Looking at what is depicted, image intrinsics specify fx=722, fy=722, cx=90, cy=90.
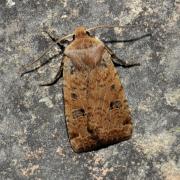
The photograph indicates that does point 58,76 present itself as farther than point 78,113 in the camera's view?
Yes

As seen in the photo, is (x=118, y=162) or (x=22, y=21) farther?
(x=22, y=21)

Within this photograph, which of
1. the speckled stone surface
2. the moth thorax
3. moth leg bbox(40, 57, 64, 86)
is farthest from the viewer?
moth leg bbox(40, 57, 64, 86)

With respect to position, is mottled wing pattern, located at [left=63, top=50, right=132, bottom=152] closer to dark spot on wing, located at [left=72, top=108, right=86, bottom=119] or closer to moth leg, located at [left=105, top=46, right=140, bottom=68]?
dark spot on wing, located at [left=72, top=108, right=86, bottom=119]

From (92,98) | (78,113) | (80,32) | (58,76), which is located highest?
(80,32)

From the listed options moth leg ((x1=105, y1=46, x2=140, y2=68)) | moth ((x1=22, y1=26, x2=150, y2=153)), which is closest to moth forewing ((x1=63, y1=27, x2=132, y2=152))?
moth ((x1=22, y1=26, x2=150, y2=153))

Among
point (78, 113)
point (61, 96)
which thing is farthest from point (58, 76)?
point (78, 113)

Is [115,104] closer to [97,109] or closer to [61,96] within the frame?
[97,109]

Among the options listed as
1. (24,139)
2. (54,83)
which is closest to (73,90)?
(54,83)

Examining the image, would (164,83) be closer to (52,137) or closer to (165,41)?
(165,41)
